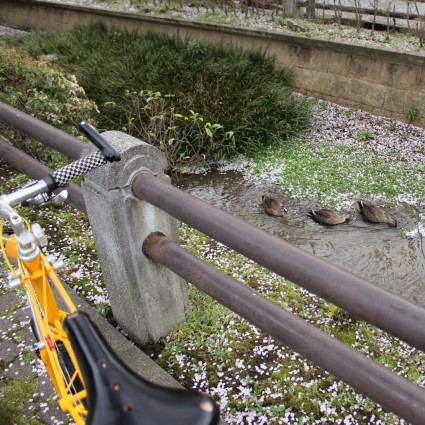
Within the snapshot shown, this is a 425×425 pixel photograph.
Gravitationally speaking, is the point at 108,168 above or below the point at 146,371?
above

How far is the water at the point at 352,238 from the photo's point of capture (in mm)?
4633

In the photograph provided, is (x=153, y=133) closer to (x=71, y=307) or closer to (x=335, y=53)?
(x=335, y=53)

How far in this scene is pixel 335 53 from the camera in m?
7.96

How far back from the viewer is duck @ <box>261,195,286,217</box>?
5.59 m

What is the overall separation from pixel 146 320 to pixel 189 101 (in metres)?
4.82

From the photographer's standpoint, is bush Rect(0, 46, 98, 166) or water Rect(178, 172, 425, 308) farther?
bush Rect(0, 46, 98, 166)

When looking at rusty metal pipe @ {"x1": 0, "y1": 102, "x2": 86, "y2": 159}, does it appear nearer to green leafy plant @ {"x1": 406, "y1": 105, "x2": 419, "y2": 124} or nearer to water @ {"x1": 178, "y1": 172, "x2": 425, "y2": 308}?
water @ {"x1": 178, "y1": 172, "x2": 425, "y2": 308}

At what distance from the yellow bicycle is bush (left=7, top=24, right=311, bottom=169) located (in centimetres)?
492

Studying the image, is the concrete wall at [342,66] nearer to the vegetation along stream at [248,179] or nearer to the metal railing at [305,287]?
the vegetation along stream at [248,179]

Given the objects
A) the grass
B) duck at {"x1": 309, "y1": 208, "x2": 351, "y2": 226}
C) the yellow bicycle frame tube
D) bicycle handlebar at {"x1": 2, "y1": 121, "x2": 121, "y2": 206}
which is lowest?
duck at {"x1": 309, "y1": 208, "x2": 351, "y2": 226}

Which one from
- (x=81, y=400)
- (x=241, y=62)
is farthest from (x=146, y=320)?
(x=241, y=62)

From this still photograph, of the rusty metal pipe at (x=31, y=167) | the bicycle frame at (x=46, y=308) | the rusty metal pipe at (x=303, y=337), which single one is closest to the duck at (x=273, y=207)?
the rusty metal pipe at (x=31, y=167)

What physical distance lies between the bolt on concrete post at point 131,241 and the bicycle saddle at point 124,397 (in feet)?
3.22

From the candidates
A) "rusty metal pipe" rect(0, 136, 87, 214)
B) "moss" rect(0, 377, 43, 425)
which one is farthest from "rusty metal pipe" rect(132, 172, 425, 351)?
"moss" rect(0, 377, 43, 425)
